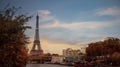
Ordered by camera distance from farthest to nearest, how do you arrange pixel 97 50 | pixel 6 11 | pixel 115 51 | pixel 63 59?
pixel 63 59 → pixel 97 50 → pixel 115 51 → pixel 6 11

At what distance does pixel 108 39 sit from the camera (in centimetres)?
8131

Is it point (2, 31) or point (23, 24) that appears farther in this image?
point (23, 24)

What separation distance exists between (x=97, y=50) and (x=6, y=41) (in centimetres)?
7192

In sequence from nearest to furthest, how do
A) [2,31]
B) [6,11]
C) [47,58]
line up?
[2,31] → [6,11] → [47,58]

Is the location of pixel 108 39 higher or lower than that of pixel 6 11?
higher

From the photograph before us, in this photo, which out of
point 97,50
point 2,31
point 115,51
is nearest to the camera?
point 2,31

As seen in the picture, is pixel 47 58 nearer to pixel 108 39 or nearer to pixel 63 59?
pixel 63 59

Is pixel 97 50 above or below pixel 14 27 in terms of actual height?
above

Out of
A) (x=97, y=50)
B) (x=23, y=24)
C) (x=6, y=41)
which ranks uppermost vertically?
(x=97, y=50)

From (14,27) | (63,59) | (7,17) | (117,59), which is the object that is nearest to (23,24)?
(7,17)

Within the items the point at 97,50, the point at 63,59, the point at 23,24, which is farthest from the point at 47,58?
the point at 23,24

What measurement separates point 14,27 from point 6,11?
8.20ft

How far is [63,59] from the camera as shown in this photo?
153750 millimetres

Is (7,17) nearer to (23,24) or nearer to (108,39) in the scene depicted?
(23,24)
